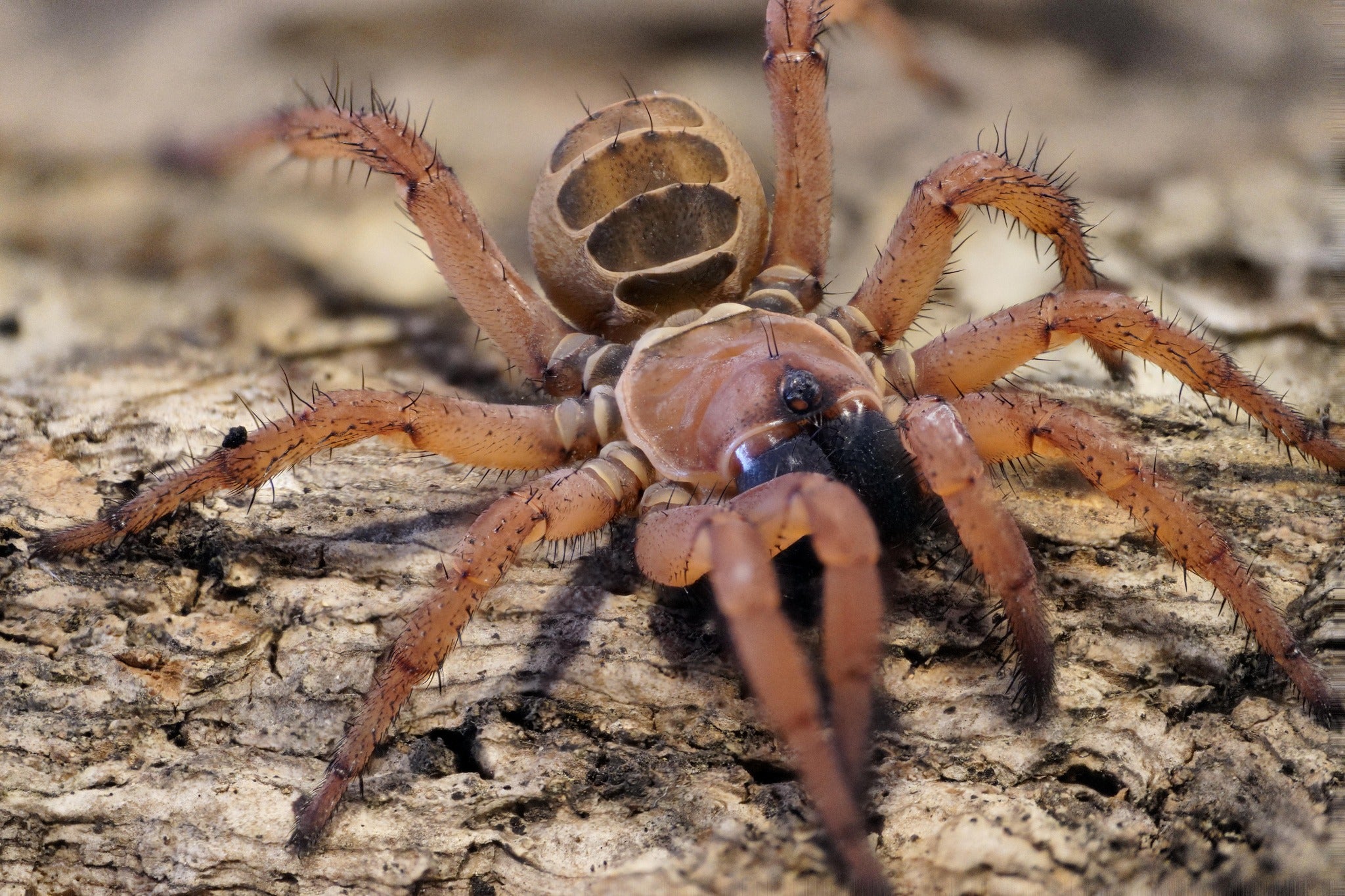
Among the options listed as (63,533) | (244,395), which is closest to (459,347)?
(244,395)

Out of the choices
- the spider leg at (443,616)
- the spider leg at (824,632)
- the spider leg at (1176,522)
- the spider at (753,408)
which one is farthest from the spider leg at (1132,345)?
the spider leg at (443,616)

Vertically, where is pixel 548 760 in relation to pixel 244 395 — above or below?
below

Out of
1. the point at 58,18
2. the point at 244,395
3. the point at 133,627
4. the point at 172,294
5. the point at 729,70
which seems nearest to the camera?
the point at 133,627

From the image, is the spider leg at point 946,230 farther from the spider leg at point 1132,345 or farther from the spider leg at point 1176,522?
the spider leg at point 1176,522

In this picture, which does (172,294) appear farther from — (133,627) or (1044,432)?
(1044,432)

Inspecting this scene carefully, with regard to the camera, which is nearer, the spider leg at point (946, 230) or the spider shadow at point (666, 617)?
the spider shadow at point (666, 617)

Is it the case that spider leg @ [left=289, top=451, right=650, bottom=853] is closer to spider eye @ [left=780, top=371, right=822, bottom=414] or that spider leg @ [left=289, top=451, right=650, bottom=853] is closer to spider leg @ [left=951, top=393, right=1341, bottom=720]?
spider eye @ [left=780, top=371, right=822, bottom=414]
